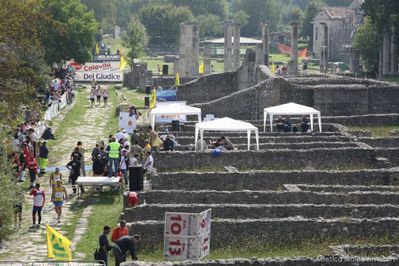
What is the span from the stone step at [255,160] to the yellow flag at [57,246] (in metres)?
9.80

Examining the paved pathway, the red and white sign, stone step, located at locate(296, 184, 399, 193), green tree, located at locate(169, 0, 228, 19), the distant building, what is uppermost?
green tree, located at locate(169, 0, 228, 19)

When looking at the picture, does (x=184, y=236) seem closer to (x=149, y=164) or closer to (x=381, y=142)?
(x=149, y=164)

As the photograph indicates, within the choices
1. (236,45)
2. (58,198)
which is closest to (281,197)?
(58,198)

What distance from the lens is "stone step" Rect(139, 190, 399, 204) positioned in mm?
26734

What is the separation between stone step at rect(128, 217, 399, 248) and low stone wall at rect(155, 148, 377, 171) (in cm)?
857

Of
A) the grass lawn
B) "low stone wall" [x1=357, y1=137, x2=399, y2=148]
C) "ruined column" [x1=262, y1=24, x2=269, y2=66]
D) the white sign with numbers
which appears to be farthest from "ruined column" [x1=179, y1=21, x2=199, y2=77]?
the white sign with numbers

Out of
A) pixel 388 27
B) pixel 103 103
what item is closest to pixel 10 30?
pixel 103 103

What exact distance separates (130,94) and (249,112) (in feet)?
66.6

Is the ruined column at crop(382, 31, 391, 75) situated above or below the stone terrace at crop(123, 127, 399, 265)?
above

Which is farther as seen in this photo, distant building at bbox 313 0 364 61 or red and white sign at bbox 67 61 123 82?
distant building at bbox 313 0 364 61

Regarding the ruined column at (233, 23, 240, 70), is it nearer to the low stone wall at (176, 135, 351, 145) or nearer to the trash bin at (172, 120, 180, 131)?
the trash bin at (172, 120, 180, 131)

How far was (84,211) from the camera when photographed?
28609mm

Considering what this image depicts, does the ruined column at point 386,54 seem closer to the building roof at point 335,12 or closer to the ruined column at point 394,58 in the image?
the ruined column at point 394,58

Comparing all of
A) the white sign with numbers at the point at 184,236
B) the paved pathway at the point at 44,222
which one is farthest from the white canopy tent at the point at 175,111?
the white sign with numbers at the point at 184,236
